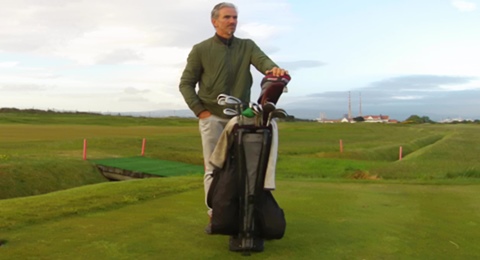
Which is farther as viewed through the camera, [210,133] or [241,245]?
[210,133]

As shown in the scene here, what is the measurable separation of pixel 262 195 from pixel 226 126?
74cm

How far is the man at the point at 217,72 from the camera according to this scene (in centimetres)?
552

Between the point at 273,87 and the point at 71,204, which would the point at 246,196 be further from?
the point at 71,204

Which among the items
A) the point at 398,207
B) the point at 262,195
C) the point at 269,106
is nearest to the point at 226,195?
the point at 262,195

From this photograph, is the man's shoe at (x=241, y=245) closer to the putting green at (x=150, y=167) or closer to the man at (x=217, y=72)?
the man at (x=217, y=72)

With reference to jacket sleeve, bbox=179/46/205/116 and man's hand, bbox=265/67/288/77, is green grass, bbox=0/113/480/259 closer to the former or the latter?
jacket sleeve, bbox=179/46/205/116

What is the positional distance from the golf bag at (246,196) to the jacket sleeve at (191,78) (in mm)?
712

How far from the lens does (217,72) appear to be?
5.53 meters

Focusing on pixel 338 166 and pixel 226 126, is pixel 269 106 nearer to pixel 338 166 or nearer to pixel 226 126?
pixel 226 126

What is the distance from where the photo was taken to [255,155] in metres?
5.05

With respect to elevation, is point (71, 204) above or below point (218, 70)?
below

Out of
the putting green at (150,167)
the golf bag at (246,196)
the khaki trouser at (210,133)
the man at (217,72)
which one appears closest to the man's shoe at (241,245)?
the golf bag at (246,196)

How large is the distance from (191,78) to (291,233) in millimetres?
2005

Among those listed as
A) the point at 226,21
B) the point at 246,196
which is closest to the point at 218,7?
the point at 226,21
